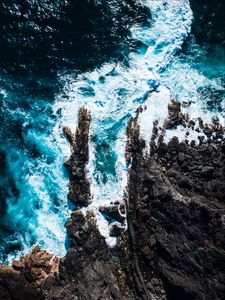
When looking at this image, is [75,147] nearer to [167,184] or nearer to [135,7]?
[167,184]

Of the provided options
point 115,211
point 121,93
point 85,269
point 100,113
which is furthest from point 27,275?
point 121,93

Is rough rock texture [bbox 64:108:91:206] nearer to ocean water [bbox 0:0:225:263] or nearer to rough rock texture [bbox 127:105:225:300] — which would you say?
ocean water [bbox 0:0:225:263]

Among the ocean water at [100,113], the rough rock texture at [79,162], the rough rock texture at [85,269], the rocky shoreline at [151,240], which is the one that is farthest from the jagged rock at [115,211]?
the rough rock texture at [79,162]

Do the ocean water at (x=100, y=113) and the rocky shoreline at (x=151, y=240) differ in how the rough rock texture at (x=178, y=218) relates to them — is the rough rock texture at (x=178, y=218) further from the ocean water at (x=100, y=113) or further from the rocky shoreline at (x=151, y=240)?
the ocean water at (x=100, y=113)

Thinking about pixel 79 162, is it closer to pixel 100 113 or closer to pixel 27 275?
pixel 100 113

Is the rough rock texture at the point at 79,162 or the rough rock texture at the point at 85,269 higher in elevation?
the rough rock texture at the point at 79,162
